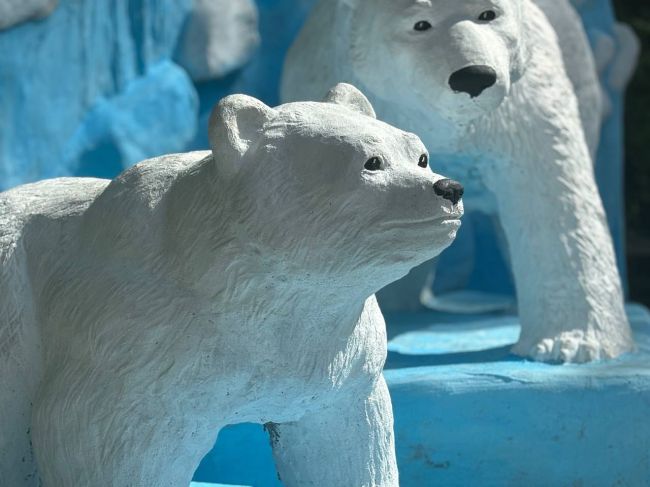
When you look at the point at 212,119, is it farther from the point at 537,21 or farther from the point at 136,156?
the point at 136,156

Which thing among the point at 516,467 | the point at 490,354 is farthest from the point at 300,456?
the point at 490,354

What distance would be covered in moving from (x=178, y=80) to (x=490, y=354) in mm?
1303

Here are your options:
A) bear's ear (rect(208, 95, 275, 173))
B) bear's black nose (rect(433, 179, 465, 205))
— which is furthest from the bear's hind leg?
bear's black nose (rect(433, 179, 465, 205))

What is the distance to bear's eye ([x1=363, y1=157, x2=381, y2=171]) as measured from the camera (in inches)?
61.7

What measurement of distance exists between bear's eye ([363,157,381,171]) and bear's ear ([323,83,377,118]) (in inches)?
7.5

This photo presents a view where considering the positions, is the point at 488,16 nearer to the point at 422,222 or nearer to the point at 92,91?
the point at 422,222

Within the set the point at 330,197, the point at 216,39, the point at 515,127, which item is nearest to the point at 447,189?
the point at 330,197

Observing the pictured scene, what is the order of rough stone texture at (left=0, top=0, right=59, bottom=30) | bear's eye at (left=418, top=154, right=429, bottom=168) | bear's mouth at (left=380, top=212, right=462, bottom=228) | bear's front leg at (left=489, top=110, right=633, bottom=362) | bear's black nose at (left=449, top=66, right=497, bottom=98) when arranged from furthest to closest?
rough stone texture at (left=0, top=0, right=59, bottom=30) < bear's front leg at (left=489, top=110, right=633, bottom=362) < bear's black nose at (left=449, top=66, right=497, bottom=98) < bear's eye at (left=418, top=154, right=429, bottom=168) < bear's mouth at (left=380, top=212, right=462, bottom=228)

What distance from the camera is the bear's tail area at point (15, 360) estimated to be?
1716 millimetres

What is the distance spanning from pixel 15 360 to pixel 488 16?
48.7 inches

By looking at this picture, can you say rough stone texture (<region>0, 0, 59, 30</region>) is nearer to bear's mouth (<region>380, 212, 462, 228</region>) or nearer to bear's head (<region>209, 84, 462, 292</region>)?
bear's head (<region>209, 84, 462, 292</region>)

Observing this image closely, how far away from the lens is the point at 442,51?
7.63 feet

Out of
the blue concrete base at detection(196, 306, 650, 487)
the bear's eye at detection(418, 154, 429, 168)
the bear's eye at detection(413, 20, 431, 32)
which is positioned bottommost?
the blue concrete base at detection(196, 306, 650, 487)

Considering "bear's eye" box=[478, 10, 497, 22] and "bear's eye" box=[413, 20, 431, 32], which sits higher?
"bear's eye" box=[478, 10, 497, 22]
